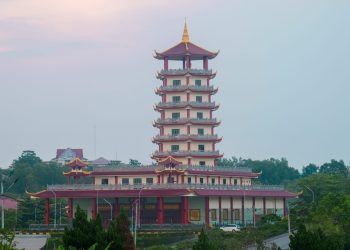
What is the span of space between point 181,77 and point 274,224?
24696 millimetres

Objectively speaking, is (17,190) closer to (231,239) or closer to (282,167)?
(282,167)

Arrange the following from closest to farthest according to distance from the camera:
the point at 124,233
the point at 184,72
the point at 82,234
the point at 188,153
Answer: the point at 82,234 → the point at 124,233 → the point at 188,153 → the point at 184,72

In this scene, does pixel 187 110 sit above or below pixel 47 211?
above

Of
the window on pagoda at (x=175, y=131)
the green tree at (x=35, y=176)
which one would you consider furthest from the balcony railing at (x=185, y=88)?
the green tree at (x=35, y=176)

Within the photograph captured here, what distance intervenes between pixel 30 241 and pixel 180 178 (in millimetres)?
22856

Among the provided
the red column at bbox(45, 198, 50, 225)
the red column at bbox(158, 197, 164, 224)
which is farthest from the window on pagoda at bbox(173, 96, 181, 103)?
the red column at bbox(45, 198, 50, 225)

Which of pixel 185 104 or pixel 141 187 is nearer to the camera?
pixel 141 187

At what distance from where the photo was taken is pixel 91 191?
111750 mm

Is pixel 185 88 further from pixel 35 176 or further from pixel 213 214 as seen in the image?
pixel 35 176

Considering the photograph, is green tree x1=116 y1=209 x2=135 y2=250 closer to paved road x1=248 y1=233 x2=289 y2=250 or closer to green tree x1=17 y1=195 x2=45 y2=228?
paved road x1=248 y1=233 x2=289 y2=250

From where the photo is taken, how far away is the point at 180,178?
4439 inches

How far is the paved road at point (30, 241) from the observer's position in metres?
91.8

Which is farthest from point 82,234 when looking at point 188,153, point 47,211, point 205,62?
point 205,62

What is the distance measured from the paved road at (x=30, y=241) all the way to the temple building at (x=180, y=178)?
41.5ft
